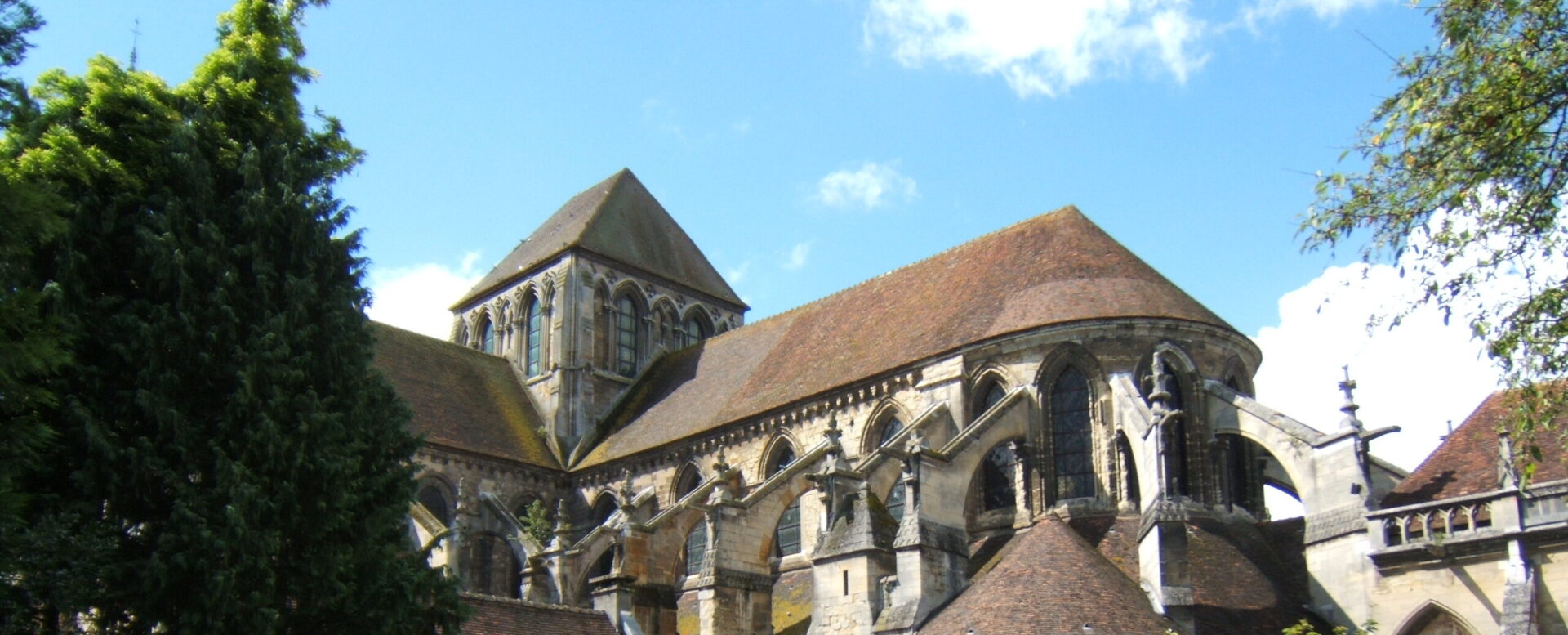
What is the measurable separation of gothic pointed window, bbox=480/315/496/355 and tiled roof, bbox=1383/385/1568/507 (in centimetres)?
2348

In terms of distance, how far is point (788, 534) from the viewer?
1051 inches

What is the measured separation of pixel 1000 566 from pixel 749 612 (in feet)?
15.3

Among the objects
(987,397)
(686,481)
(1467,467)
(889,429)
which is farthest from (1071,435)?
(686,481)

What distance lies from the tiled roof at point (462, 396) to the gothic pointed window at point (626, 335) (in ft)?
8.20

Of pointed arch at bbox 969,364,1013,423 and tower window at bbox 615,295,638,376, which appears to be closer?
pointed arch at bbox 969,364,1013,423

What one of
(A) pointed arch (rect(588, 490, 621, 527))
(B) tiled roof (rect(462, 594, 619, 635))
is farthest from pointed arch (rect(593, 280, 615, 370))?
(B) tiled roof (rect(462, 594, 619, 635))

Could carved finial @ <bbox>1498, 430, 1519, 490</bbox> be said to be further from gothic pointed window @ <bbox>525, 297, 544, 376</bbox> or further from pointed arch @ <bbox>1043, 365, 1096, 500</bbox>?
gothic pointed window @ <bbox>525, 297, 544, 376</bbox>

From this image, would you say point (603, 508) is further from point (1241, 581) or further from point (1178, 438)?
point (1241, 581)

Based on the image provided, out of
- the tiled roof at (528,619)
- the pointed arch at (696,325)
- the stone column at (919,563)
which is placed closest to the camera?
the stone column at (919,563)

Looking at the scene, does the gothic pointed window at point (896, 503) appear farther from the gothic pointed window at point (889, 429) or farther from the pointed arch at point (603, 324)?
the pointed arch at point (603, 324)

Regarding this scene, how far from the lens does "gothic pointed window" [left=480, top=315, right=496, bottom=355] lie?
1490 inches

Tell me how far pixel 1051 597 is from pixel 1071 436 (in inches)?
199

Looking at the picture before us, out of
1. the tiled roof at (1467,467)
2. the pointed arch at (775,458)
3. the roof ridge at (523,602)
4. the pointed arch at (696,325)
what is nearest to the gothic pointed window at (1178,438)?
the tiled roof at (1467,467)

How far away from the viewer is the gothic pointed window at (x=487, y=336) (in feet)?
124
